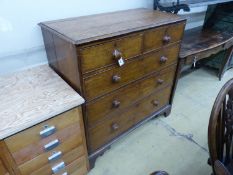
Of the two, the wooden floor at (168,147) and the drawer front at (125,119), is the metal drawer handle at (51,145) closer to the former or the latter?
the drawer front at (125,119)

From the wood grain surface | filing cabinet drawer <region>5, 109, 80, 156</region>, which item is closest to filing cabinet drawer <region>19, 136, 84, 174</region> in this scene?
filing cabinet drawer <region>5, 109, 80, 156</region>

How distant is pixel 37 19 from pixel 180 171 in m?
1.54

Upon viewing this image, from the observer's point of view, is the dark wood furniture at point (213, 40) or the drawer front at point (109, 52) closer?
the drawer front at point (109, 52)

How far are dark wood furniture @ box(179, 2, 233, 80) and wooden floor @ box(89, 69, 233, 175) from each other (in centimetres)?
59

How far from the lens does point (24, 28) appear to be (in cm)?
128

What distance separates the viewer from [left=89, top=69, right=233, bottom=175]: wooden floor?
5.03ft

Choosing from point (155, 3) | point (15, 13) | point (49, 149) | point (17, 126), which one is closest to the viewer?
point (17, 126)

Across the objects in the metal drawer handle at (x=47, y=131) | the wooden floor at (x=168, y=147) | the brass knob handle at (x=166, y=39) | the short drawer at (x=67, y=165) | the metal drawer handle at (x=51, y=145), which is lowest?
the wooden floor at (x=168, y=147)

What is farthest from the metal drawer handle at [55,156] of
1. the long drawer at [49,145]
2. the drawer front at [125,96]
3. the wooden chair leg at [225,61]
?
the wooden chair leg at [225,61]

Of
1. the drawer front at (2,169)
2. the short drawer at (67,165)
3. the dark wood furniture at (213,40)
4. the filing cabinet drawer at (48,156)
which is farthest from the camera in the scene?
the dark wood furniture at (213,40)

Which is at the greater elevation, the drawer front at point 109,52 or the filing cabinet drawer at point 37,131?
the drawer front at point 109,52

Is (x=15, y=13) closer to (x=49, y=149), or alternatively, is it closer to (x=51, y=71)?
(x=51, y=71)

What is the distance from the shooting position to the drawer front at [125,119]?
4.59 ft

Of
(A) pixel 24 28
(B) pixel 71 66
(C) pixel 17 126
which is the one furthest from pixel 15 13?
(C) pixel 17 126
